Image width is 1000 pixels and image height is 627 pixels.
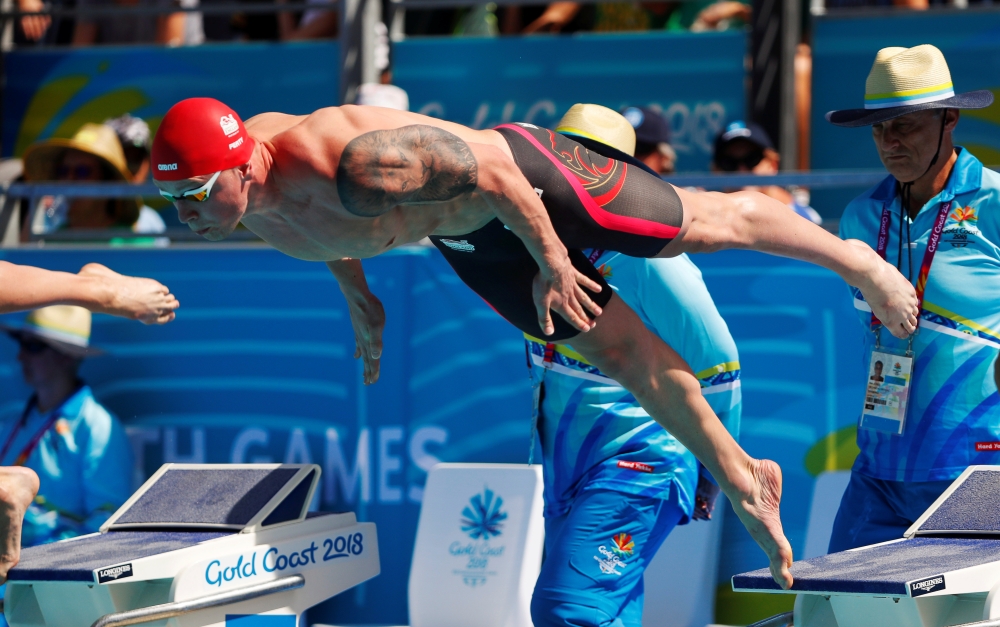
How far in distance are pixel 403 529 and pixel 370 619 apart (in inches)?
18.8

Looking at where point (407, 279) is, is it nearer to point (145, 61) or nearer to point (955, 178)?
point (955, 178)

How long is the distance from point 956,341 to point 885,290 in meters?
0.46

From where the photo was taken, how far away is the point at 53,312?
586cm

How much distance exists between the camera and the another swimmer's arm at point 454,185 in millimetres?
3002

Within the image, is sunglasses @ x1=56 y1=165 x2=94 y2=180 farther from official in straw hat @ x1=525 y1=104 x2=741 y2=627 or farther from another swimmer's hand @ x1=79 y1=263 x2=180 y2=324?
official in straw hat @ x1=525 y1=104 x2=741 y2=627

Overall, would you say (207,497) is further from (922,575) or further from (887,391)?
(922,575)

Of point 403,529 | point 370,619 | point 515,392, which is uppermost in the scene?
point 515,392

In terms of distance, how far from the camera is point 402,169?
3.03m

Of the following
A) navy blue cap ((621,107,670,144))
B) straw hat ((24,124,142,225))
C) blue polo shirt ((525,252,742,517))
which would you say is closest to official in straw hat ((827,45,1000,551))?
blue polo shirt ((525,252,742,517))

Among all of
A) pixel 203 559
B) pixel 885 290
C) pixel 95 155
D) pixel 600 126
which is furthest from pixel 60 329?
pixel 885 290

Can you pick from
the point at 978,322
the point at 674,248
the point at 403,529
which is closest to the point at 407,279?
the point at 403,529

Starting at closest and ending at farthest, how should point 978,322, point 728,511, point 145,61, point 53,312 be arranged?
point 978,322, point 728,511, point 53,312, point 145,61

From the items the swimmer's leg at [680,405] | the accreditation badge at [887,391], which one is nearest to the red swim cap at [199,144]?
the swimmer's leg at [680,405]

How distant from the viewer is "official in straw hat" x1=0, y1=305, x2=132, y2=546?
5.57m
